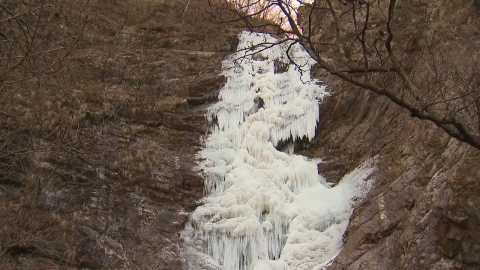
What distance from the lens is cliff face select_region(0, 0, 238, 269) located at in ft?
29.8

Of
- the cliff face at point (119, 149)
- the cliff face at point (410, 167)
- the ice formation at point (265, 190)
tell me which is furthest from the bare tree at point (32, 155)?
the cliff face at point (410, 167)

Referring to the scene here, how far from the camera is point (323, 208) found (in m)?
9.40

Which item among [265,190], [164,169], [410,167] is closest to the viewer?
[410,167]

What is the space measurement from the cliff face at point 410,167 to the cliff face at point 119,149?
11.4 ft

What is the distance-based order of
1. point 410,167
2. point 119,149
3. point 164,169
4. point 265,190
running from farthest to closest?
point 119,149
point 164,169
point 265,190
point 410,167

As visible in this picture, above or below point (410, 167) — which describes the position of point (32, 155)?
below

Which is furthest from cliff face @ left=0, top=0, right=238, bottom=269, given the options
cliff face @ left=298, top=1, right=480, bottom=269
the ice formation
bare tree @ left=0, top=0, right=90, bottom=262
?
cliff face @ left=298, top=1, right=480, bottom=269

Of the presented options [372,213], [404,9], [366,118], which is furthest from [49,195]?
[404,9]

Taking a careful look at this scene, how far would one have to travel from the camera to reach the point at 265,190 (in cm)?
1022

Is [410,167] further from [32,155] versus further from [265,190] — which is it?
[32,155]

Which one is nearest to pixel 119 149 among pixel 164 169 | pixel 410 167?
pixel 164 169

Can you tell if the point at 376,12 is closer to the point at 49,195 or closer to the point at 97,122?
the point at 97,122

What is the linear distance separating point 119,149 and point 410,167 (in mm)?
6391

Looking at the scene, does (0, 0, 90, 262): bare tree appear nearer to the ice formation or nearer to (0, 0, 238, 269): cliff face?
(0, 0, 238, 269): cliff face
